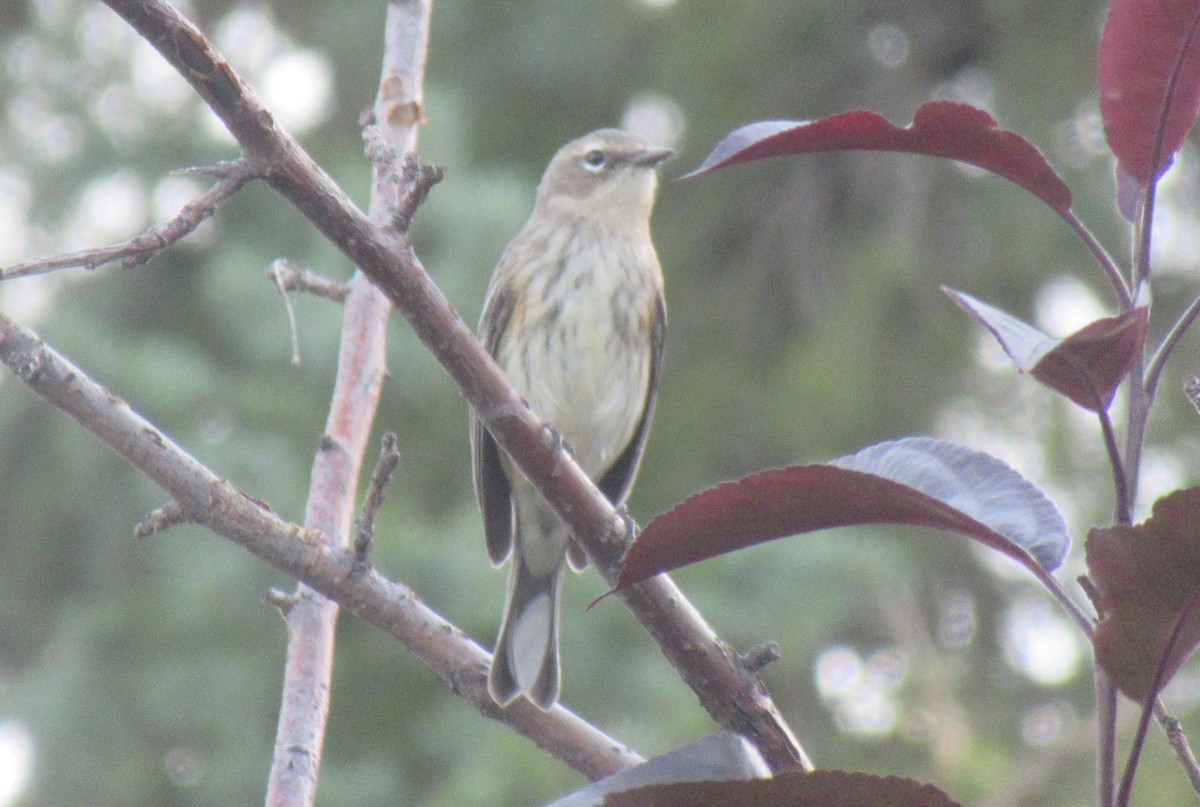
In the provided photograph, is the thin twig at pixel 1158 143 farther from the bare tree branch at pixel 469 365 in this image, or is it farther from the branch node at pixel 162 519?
the branch node at pixel 162 519

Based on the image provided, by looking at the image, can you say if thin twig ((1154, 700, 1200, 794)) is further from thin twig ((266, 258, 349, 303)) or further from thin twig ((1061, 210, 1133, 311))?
thin twig ((266, 258, 349, 303))

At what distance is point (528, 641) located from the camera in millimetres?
3082

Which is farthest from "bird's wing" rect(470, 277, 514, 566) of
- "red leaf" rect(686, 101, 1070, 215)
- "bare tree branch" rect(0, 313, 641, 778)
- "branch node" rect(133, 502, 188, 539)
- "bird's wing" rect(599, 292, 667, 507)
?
"red leaf" rect(686, 101, 1070, 215)

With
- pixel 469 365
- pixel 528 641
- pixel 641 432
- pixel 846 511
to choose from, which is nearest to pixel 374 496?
pixel 469 365

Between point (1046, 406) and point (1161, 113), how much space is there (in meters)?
4.86

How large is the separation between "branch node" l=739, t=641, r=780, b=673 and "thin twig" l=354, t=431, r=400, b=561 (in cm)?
54

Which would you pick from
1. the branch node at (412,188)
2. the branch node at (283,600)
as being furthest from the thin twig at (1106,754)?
the branch node at (283,600)

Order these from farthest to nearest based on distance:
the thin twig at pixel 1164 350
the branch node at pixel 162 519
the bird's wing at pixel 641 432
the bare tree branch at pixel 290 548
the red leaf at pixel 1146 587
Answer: the bird's wing at pixel 641 432 → the branch node at pixel 162 519 → the bare tree branch at pixel 290 548 → the thin twig at pixel 1164 350 → the red leaf at pixel 1146 587

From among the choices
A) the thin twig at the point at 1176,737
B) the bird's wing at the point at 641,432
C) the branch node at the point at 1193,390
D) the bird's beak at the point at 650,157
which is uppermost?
the bird's beak at the point at 650,157

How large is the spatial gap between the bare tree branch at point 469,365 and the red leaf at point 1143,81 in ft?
2.19

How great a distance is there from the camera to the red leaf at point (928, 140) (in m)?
1.29

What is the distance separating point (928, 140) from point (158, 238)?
0.76 m

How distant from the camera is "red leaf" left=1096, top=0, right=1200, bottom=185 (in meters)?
1.31

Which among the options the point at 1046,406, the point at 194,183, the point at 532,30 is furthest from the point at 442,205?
the point at 1046,406
